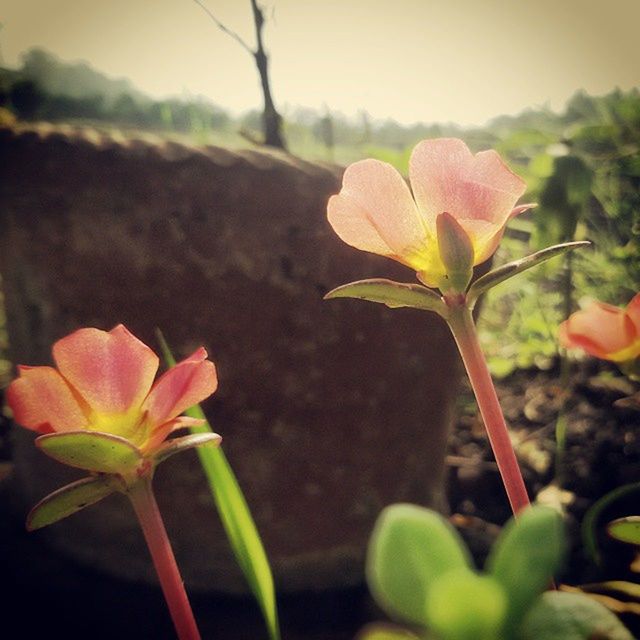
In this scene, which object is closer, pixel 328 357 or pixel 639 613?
pixel 639 613

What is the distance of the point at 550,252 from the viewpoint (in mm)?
196

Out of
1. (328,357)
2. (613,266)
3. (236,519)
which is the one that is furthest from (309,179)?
(613,266)

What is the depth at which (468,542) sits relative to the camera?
2.79 feet

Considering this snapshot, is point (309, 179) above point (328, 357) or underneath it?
above

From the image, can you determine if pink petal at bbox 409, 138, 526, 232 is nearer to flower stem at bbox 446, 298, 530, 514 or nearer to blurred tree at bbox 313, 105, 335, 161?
flower stem at bbox 446, 298, 530, 514

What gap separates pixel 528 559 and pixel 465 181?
0.15 m

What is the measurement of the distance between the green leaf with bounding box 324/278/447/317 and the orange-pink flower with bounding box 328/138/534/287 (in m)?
0.02

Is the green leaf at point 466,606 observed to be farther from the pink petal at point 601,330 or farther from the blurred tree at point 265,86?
the blurred tree at point 265,86

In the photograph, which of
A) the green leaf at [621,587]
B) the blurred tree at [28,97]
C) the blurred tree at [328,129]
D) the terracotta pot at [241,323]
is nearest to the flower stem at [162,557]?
the green leaf at [621,587]

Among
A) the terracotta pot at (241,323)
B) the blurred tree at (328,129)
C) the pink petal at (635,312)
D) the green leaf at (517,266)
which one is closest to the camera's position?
the green leaf at (517,266)

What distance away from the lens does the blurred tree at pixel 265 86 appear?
0.66 meters

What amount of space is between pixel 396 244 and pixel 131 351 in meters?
0.10

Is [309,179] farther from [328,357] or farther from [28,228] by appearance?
[28,228]

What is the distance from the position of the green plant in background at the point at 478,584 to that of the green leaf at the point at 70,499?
14cm
